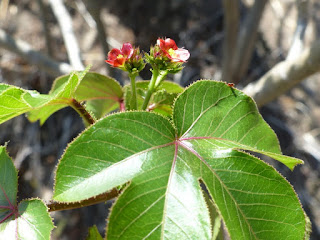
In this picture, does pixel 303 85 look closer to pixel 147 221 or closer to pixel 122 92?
pixel 122 92

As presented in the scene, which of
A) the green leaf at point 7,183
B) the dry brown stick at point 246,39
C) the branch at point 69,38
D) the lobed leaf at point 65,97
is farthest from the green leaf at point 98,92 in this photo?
the dry brown stick at point 246,39

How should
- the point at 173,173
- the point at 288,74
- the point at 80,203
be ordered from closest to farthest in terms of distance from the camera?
the point at 173,173, the point at 80,203, the point at 288,74

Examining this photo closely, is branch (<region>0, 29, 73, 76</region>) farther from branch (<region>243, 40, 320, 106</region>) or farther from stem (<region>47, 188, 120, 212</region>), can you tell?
stem (<region>47, 188, 120, 212</region>)

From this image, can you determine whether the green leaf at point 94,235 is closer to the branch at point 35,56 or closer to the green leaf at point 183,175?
the green leaf at point 183,175

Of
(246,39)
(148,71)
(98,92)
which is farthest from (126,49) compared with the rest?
(148,71)

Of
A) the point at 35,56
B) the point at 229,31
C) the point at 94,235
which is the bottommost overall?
the point at 94,235

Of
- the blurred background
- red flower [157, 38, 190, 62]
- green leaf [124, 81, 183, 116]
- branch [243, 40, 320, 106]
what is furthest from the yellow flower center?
the blurred background

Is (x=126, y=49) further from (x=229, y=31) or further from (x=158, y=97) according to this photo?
(x=229, y=31)
